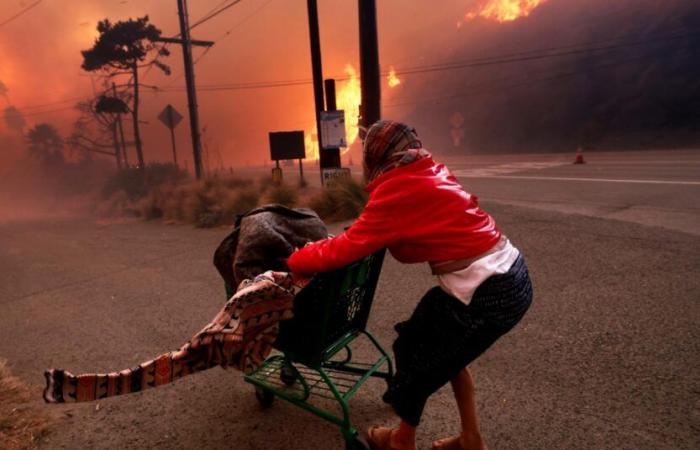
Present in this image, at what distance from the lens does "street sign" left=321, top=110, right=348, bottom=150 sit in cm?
1078

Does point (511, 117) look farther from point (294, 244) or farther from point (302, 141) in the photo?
point (294, 244)

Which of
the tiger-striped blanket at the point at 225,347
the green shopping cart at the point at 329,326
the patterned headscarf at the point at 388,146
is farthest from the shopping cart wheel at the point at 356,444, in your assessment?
the patterned headscarf at the point at 388,146

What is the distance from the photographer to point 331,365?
9.48ft

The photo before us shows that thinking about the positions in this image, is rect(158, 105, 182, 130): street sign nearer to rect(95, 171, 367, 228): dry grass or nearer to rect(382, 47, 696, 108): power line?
rect(95, 171, 367, 228): dry grass

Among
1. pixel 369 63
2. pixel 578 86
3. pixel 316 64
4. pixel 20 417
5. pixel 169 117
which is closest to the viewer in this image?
pixel 20 417

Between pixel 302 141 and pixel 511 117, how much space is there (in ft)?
158

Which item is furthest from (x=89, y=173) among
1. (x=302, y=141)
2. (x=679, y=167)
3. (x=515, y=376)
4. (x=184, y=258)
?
(x=515, y=376)

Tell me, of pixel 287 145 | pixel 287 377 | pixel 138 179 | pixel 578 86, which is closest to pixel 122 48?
pixel 138 179

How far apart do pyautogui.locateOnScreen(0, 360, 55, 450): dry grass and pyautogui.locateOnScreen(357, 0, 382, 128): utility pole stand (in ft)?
25.2

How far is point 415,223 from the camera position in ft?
6.23

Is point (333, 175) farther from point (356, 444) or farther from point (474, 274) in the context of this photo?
point (474, 274)

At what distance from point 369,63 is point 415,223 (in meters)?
8.40

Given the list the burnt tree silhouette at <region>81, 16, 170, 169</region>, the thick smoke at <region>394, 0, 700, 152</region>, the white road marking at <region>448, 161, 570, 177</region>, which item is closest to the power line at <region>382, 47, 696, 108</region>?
the thick smoke at <region>394, 0, 700, 152</region>

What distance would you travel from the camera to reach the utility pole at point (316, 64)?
A: 1087 cm
